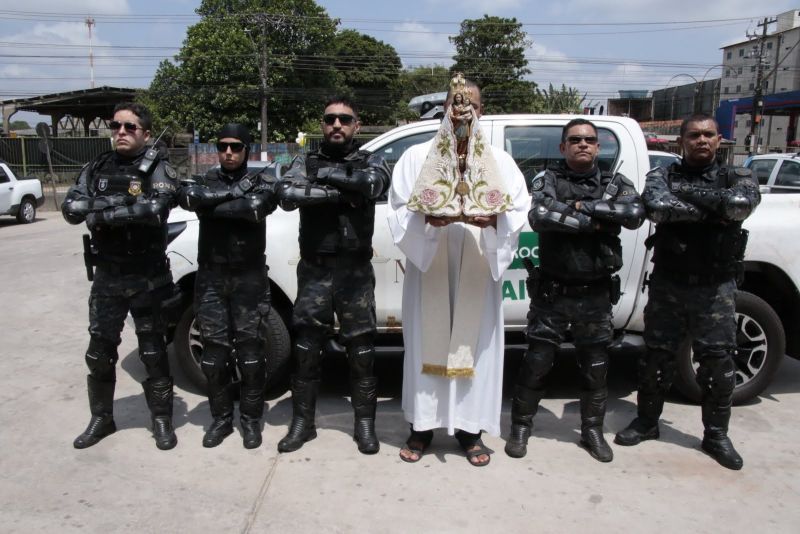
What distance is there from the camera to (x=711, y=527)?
2973 millimetres

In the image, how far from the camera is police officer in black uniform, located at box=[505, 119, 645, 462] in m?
3.39

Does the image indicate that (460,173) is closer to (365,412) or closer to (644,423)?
(365,412)

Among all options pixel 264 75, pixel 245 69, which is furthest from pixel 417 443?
pixel 245 69

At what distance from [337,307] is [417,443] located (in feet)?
3.04

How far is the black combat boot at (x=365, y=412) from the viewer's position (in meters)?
3.73

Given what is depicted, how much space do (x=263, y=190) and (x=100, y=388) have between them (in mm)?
1616

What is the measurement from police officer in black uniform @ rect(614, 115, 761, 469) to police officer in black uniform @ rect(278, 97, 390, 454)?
1609mm

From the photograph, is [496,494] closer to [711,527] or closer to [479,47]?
[711,527]

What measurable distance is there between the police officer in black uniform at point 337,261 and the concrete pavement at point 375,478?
37cm

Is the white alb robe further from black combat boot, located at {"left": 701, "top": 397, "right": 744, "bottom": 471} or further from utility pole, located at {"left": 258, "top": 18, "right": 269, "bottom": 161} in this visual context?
utility pole, located at {"left": 258, "top": 18, "right": 269, "bottom": 161}

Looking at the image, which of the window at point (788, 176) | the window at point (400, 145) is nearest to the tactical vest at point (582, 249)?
the window at point (400, 145)

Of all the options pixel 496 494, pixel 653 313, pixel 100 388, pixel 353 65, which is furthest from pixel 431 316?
→ pixel 353 65

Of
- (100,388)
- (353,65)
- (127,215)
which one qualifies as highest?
(353,65)

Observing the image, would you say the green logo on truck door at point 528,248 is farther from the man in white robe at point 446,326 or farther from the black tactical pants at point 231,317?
the black tactical pants at point 231,317
